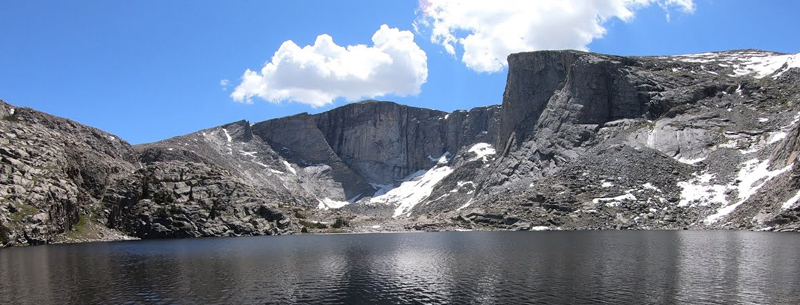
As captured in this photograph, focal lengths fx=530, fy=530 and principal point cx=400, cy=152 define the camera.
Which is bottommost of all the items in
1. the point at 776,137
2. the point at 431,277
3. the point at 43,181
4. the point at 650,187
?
the point at 431,277

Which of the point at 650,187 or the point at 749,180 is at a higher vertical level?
the point at 749,180

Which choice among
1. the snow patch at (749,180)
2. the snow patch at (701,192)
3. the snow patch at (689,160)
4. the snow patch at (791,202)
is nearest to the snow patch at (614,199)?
the snow patch at (701,192)

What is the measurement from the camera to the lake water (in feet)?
156

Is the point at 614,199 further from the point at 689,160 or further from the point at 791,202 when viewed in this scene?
the point at 791,202

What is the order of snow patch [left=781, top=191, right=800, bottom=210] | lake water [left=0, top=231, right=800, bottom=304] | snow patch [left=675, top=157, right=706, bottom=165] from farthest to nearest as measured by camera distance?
snow patch [left=675, top=157, right=706, bottom=165] < snow patch [left=781, top=191, right=800, bottom=210] < lake water [left=0, top=231, right=800, bottom=304]

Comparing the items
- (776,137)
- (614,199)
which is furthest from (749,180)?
(614,199)

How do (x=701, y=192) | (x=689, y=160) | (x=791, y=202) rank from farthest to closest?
(x=689, y=160) → (x=701, y=192) → (x=791, y=202)

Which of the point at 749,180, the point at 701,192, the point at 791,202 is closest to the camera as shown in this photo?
the point at 791,202

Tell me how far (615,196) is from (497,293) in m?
143

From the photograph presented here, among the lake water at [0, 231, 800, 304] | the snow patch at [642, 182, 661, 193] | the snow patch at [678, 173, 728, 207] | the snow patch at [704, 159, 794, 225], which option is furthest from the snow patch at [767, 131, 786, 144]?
the lake water at [0, 231, 800, 304]

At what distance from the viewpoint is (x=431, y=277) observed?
60.9m

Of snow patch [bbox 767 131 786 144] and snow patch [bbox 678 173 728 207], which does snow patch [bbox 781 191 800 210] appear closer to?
snow patch [bbox 678 173 728 207]

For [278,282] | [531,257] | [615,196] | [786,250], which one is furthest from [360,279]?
[615,196]

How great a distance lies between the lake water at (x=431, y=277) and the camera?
4741cm
